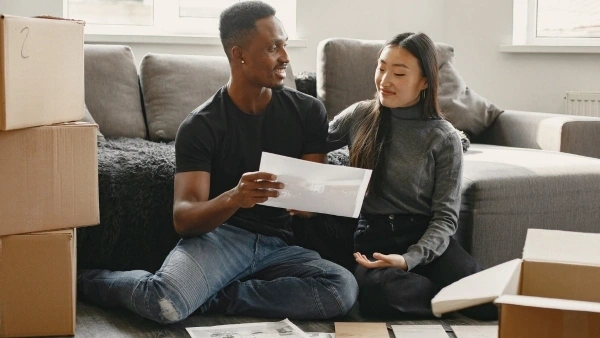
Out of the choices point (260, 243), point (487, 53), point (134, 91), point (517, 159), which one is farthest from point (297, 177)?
point (487, 53)

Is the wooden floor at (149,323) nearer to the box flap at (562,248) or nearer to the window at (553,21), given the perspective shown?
the box flap at (562,248)

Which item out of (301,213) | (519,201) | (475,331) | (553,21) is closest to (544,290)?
(475,331)

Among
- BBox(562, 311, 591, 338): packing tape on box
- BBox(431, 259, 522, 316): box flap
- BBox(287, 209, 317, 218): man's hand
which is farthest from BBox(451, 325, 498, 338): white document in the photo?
BBox(562, 311, 591, 338): packing tape on box

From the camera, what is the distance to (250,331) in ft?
6.66

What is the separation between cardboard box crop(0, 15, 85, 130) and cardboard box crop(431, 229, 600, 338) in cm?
110

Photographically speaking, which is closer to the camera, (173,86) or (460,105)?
(173,86)

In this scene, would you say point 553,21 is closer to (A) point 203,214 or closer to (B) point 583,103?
(B) point 583,103

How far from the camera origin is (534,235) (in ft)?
3.94

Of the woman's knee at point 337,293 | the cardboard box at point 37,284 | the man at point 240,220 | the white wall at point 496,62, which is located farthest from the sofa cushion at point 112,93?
the white wall at point 496,62

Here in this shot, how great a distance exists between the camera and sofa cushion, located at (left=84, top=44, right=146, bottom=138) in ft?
10.2

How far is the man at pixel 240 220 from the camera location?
210 cm

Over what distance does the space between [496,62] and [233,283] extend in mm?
2438

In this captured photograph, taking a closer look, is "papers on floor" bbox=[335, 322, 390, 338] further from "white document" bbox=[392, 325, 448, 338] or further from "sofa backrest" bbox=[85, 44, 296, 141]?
"sofa backrest" bbox=[85, 44, 296, 141]

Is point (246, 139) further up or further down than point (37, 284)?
further up
